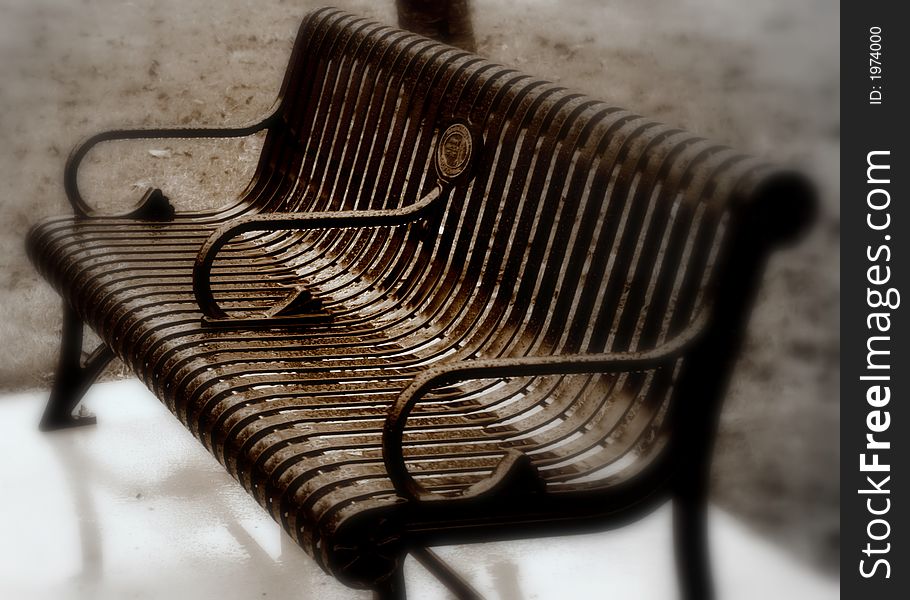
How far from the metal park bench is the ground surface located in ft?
2.88

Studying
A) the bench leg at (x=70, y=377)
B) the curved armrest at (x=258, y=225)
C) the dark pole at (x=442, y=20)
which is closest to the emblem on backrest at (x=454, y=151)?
the curved armrest at (x=258, y=225)

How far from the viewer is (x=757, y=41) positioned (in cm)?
357

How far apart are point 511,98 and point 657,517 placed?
132 cm

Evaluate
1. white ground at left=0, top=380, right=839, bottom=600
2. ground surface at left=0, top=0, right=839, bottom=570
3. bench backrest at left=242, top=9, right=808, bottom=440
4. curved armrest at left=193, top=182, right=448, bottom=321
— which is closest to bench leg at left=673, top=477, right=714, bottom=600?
bench backrest at left=242, top=9, right=808, bottom=440

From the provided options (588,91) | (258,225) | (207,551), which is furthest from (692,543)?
(588,91)

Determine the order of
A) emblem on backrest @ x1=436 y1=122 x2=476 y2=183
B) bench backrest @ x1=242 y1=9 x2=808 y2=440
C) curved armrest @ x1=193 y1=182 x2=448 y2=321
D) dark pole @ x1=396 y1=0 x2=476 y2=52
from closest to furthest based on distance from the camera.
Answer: bench backrest @ x1=242 y1=9 x2=808 y2=440
curved armrest @ x1=193 y1=182 x2=448 y2=321
emblem on backrest @ x1=436 y1=122 x2=476 y2=183
dark pole @ x1=396 y1=0 x2=476 y2=52

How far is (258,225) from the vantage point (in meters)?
2.81

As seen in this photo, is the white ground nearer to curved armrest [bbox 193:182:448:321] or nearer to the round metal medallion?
A: curved armrest [bbox 193:182:448:321]

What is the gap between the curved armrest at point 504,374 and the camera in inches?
81.3

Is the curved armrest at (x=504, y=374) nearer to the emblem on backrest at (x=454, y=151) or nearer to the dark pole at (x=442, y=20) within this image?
the emblem on backrest at (x=454, y=151)

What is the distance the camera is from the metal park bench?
86.4 inches

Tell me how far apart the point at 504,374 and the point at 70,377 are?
7.35 feet

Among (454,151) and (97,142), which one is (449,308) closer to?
(454,151)
